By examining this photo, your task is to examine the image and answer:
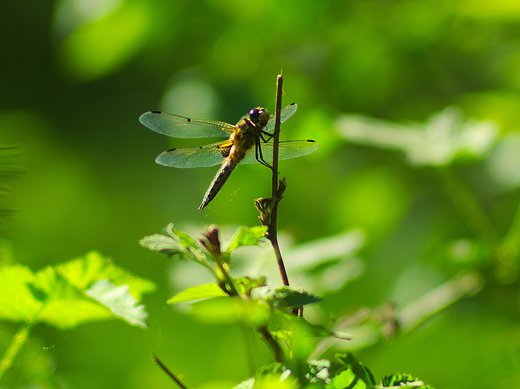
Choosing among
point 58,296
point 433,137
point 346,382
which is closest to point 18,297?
point 58,296

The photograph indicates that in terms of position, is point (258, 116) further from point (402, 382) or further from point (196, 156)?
point (402, 382)

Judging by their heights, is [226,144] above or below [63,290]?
above

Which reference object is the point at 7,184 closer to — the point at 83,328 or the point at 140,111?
the point at 83,328

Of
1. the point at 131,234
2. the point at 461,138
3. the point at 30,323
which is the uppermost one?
the point at 461,138

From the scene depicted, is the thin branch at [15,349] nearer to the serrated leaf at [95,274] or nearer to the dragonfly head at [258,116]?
the serrated leaf at [95,274]

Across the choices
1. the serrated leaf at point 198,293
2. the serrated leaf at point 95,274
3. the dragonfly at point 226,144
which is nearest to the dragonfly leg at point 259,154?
the dragonfly at point 226,144

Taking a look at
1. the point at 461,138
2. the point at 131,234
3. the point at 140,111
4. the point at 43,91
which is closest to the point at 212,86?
the point at 461,138

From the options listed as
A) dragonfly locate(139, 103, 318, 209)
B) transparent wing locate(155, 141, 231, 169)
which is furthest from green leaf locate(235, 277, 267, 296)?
transparent wing locate(155, 141, 231, 169)

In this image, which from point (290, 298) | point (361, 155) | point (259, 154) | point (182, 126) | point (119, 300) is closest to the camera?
point (290, 298)
